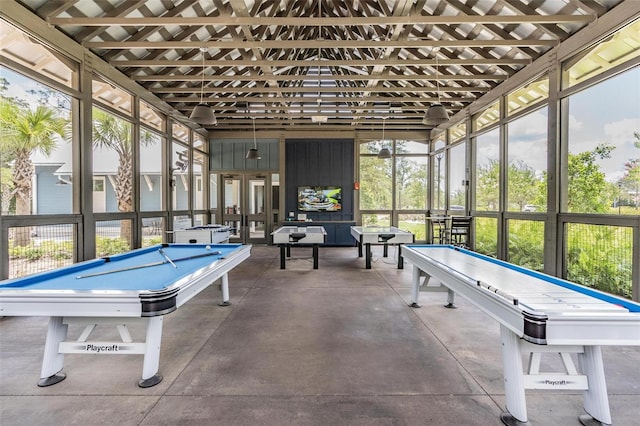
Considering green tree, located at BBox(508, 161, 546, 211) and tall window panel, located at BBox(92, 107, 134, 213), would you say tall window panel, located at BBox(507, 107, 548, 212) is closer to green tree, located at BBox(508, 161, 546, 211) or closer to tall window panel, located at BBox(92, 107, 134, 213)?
green tree, located at BBox(508, 161, 546, 211)

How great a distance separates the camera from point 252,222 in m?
9.58

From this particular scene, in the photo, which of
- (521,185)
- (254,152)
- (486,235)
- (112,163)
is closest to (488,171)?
(521,185)

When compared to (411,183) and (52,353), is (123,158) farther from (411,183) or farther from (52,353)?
(411,183)

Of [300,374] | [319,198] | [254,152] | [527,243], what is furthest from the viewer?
[319,198]

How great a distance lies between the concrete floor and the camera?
187cm

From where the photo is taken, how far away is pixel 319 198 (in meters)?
9.35

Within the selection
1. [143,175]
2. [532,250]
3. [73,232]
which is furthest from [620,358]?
[143,175]

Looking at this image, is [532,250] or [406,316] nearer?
[406,316]

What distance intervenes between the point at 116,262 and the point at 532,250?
6328 mm

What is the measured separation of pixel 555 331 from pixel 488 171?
5.97 m

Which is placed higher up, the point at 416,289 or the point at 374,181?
the point at 374,181

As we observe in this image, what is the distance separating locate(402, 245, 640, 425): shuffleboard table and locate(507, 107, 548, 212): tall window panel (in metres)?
3.57

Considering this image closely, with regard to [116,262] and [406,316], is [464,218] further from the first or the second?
[116,262]

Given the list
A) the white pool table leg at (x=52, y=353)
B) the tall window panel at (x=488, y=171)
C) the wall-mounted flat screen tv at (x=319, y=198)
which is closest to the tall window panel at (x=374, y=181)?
the wall-mounted flat screen tv at (x=319, y=198)
